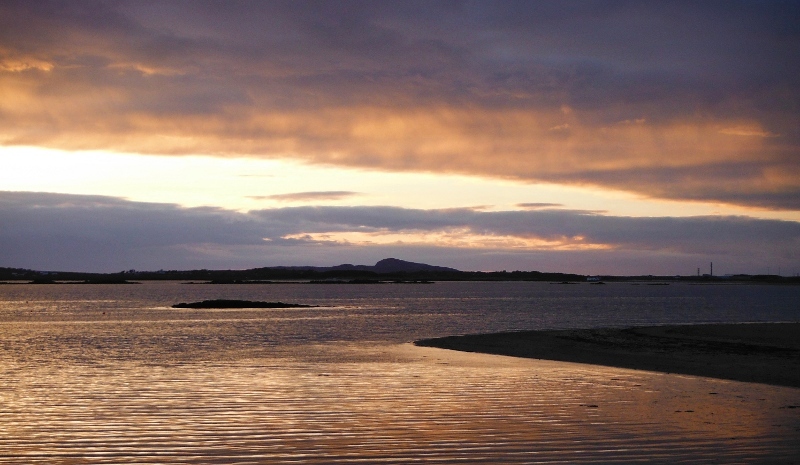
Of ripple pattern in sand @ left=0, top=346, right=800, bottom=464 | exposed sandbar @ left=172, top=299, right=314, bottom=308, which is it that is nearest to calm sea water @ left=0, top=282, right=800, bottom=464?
ripple pattern in sand @ left=0, top=346, right=800, bottom=464

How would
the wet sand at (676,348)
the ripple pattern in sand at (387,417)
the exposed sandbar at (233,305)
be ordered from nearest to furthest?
1. the ripple pattern in sand at (387,417)
2. the wet sand at (676,348)
3. the exposed sandbar at (233,305)

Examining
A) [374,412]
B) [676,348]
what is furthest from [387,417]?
[676,348]

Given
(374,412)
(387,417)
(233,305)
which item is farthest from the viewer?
(233,305)

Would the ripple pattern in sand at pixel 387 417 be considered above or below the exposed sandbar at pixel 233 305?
above

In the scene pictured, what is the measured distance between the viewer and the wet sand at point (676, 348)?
999 inches

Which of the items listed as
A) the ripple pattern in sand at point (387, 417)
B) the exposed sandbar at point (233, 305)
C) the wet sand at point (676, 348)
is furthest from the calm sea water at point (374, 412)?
the exposed sandbar at point (233, 305)

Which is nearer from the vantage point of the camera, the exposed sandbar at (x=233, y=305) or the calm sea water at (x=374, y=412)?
the calm sea water at (x=374, y=412)

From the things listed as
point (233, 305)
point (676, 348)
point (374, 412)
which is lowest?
point (233, 305)

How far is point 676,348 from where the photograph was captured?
32562 millimetres

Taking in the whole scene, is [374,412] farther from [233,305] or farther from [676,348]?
[233,305]

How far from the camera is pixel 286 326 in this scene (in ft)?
179

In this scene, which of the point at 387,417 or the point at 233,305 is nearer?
the point at 387,417

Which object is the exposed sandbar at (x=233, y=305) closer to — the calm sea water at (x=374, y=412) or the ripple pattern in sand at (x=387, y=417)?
the calm sea water at (x=374, y=412)

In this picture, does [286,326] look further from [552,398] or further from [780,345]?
[552,398]
